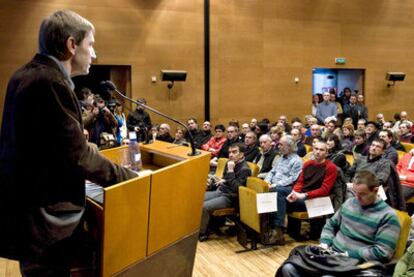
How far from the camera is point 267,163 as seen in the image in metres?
5.22

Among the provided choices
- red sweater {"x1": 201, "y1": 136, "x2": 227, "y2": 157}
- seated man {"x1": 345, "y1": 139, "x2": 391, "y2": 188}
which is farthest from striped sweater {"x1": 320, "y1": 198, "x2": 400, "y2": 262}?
red sweater {"x1": 201, "y1": 136, "x2": 227, "y2": 157}

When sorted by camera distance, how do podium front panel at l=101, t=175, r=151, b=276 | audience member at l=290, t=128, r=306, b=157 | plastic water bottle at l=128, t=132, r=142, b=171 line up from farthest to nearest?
audience member at l=290, t=128, r=306, b=157 → plastic water bottle at l=128, t=132, r=142, b=171 → podium front panel at l=101, t=175, r=151, b=276

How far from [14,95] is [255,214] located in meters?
3.02

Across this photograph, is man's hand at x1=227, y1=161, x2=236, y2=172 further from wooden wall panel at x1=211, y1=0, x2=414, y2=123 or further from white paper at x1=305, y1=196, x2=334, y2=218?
wooden wall panel at x1=211, y1=0, x2=414, y2=123

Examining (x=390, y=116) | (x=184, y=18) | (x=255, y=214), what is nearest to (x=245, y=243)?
(x=255, y=214)

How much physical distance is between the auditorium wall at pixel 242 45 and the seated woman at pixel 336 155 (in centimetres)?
438

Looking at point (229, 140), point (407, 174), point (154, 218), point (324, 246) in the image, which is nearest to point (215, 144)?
point (229, 140)

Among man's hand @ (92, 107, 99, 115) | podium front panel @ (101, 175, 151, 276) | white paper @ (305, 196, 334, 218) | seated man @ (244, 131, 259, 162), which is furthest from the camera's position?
seated man @ (244, 131, 259, 162)

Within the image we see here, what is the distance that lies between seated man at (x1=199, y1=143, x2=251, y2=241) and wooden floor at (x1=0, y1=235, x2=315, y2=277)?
0.85 ft

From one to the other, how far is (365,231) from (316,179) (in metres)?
1.48

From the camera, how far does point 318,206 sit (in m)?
3.87

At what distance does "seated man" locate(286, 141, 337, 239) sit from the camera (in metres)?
4.07

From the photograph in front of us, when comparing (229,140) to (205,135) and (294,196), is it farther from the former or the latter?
(294,196)

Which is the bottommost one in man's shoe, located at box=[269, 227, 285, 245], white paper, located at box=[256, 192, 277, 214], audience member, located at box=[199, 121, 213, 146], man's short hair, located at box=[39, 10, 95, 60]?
man's shoe, located at box=[269, 227, 285, 245]
